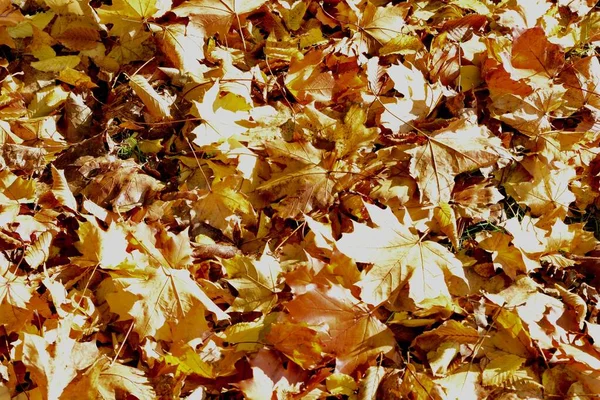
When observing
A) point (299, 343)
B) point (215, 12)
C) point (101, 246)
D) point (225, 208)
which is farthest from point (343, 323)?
point (215, 12)

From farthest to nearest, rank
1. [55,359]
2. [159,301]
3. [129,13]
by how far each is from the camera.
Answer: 1. [129,13]
2. [159,301]
3. [55,359]

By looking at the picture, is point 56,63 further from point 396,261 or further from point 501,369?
point 501,369

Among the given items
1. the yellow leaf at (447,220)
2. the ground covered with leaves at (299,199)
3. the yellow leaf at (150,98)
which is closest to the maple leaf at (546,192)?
the ground covered with leaves at (299,199)

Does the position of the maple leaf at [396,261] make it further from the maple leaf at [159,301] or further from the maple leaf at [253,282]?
the maple leaf at [159,301]

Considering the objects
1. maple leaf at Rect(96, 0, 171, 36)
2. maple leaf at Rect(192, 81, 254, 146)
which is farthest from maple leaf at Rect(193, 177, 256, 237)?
maple leaf at Rect(96, 0, 171, 36)

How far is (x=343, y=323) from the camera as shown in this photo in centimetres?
A: 161

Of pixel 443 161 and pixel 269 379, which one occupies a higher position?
pixel 443 161

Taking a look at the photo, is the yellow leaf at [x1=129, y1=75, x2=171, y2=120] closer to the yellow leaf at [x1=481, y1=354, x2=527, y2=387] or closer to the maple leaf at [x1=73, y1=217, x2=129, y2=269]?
the maple leaf at [x1=73, y1=217, x2=129, y2=269]

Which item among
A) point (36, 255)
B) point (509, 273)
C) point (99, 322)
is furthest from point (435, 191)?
point (36, 255)

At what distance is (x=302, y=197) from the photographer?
1837mm

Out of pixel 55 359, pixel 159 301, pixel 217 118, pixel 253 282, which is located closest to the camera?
pixel 55 359

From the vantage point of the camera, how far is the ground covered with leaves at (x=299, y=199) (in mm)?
1596

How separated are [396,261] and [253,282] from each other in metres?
0.44

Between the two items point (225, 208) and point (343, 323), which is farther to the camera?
point (225, 208)
